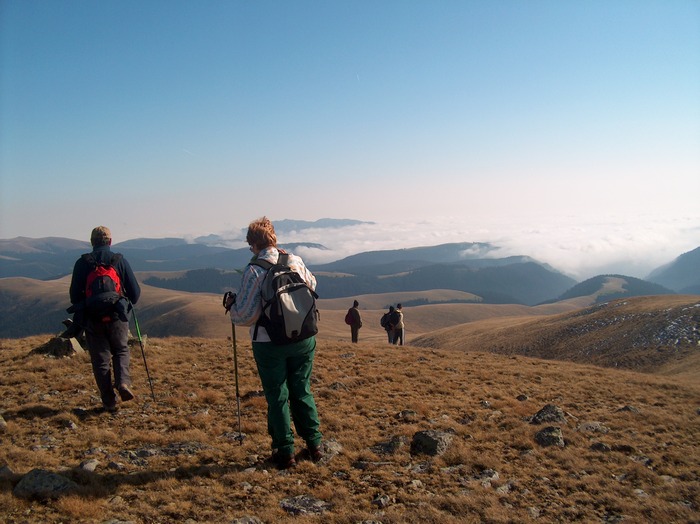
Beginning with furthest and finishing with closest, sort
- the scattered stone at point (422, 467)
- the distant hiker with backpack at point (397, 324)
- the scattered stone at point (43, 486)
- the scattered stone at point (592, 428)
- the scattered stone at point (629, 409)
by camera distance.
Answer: the distant hiker with backpack at point (397, 324) → the scattered stone at point (629, 409) → the scattered stone at point (592, 428) → the scattered stone at point (422, 467) → the scattered stone at point (43, 486)

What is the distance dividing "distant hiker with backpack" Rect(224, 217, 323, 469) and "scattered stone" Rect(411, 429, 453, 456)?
7.62 ft

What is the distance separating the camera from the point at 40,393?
10.9 meters

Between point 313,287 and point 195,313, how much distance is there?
629 feet

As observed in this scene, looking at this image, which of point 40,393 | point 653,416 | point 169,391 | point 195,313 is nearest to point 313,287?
point 169,391

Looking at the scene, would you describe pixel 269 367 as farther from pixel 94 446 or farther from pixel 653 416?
pixel 653 416

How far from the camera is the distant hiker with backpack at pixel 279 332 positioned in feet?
21.9

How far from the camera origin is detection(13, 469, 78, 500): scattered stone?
5863mm

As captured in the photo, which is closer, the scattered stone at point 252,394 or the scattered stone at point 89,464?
the scattered stone at point 89,464

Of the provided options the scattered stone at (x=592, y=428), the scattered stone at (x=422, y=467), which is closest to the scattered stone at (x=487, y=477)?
the scattered stone at (x=422, y=467)

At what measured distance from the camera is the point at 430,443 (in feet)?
27.3

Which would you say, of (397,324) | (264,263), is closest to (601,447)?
(264,263)

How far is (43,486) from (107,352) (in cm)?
370

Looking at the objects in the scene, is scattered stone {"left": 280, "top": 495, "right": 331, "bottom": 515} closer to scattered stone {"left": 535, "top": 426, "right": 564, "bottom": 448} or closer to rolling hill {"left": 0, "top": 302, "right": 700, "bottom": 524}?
rolling hill {"left": 0, "top": 302, "right": 700, "bottom": 524}

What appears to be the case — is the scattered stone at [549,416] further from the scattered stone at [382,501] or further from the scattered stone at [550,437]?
the scattered stone at [382,501]
